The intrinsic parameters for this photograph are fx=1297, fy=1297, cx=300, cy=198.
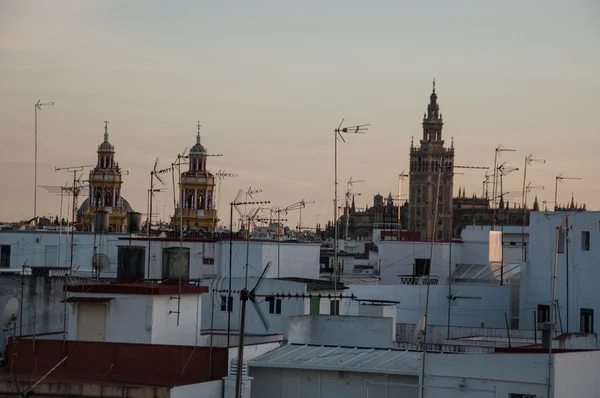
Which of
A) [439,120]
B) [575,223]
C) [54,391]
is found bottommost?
[54,391]

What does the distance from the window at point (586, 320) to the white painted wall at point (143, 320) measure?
1321 centimetres

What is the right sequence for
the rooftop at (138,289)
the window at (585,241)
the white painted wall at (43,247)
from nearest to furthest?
the rooftop at (138,289), the window at (585,241), the white painted wall at (43,247)

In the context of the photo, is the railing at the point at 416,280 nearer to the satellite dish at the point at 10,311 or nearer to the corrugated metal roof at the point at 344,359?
the corrugated metal roof at the point at 344,359

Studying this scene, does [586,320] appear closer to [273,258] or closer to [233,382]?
[273,258]

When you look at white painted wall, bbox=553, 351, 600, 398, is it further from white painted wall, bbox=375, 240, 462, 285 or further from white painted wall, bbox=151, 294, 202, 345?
white painted wall, bbox=375, 240, 462, 285

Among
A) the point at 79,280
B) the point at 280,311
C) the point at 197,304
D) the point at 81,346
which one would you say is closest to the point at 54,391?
the point at 81,346

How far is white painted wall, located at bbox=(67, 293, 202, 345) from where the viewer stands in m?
20.6

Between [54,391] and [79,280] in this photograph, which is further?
[79,280]

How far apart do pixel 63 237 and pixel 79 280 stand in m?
19.1

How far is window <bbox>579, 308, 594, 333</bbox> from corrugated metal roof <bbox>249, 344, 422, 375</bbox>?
11.3 meters

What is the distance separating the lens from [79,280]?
27094 mm

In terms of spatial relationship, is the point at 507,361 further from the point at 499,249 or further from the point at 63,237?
the point at 63,237

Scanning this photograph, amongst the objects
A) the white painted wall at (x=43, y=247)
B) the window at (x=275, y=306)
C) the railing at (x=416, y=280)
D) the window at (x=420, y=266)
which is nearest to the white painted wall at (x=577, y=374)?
the window at (x=275, y=306)

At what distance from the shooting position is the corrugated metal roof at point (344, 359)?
19.4 metres
